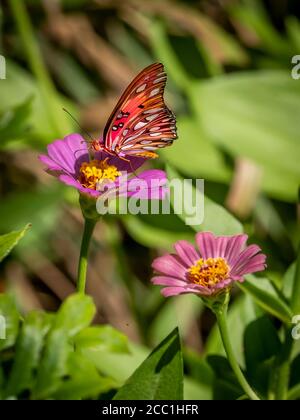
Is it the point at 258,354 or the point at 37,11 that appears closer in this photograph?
the point at 258,354

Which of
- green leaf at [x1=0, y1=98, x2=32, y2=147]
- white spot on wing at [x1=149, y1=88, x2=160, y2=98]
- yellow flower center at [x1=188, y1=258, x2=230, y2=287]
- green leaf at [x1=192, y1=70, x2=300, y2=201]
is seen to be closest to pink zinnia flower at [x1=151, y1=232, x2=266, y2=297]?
yellow flower center at [x1=188, y1=258, x2=230, y2=287]

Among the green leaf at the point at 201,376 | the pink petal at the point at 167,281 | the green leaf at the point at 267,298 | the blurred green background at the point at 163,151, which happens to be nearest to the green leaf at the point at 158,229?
the blurred green background at the point at 163,151

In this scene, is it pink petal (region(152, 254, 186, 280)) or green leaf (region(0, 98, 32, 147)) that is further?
green leaf (region(0, 98, 32, 147))

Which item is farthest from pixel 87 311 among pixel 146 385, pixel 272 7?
pixel 272 7

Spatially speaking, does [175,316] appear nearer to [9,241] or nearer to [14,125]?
[14,125]

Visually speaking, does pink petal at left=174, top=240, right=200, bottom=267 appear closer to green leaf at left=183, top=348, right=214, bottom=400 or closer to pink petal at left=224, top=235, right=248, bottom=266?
pink petal at left=224, top=235, right=248, bottom=266

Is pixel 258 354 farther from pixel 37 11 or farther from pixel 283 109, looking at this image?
pixel 37 11
